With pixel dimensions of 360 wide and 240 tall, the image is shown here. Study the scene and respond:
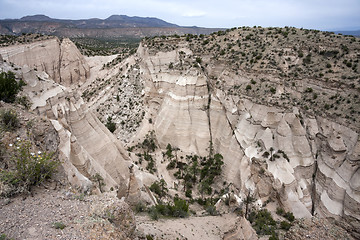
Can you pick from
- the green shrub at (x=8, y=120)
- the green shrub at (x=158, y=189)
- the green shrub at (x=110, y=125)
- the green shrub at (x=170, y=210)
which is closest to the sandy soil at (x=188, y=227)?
the green shrub at (x=170, y=210)

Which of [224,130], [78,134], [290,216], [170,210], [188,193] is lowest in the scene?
[188,193]

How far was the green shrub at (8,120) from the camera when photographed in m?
9.75

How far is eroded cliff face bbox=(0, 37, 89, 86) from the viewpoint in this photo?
123ft

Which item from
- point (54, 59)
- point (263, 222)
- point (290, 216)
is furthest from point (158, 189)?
point (54, 59)

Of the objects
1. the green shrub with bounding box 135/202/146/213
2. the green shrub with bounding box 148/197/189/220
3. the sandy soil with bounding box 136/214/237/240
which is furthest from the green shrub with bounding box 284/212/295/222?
the green shrub with bounding box 135/202/146/213

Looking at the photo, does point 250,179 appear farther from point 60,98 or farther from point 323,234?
point 60,98

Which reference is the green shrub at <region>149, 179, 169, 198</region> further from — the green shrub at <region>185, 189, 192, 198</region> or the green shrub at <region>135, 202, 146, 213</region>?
the green shrub at <region>135, 202, 146, 213</region>

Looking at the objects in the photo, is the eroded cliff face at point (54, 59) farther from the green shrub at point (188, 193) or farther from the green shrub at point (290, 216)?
the green shrub at point (290, 216)

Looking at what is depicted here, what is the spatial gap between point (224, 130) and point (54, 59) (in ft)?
116

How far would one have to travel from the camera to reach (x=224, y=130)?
2983cm

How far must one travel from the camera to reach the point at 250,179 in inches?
971

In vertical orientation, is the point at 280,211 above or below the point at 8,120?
below

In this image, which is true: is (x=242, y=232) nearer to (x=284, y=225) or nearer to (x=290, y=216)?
(x=284, y=225)

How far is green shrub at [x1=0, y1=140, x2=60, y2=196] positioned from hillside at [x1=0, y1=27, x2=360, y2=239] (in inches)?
76.2
